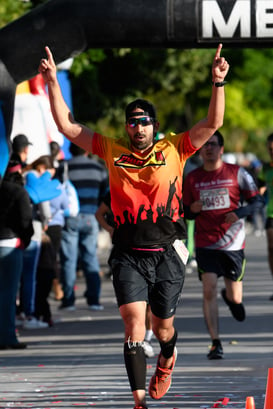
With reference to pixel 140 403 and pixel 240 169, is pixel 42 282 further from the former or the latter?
pixel 140 403

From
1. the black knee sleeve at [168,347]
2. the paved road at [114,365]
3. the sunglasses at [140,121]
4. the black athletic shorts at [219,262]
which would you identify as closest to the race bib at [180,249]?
the black knee sleeve at [168,347]

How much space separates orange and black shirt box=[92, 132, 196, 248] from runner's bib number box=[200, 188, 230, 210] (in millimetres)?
2710

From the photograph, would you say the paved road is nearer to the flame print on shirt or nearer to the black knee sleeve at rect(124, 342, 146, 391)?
the black knee sleeve at rect(124, 342, 146, 391)

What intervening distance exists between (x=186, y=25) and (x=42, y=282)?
3663 mm

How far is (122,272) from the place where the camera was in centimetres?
722

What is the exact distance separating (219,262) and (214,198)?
0.57 meters

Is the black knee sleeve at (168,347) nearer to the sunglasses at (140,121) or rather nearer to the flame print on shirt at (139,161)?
the flame print on shirt at (139,161)

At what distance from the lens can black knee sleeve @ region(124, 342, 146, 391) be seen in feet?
22.8

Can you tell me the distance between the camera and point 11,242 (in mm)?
10828

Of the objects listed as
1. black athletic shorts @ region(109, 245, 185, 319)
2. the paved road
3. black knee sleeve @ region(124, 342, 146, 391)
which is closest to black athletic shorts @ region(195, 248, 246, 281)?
the paved road

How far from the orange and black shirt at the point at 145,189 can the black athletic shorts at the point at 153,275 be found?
8 cm

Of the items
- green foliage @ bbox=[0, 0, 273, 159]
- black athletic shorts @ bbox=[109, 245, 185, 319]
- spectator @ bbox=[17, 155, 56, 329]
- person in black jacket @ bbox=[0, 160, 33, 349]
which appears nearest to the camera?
black athletic shorts @ bbox=[109, 245, 185, 319]

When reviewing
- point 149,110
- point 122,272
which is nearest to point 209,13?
point 149,110

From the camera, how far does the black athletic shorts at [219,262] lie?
10.1 meters
